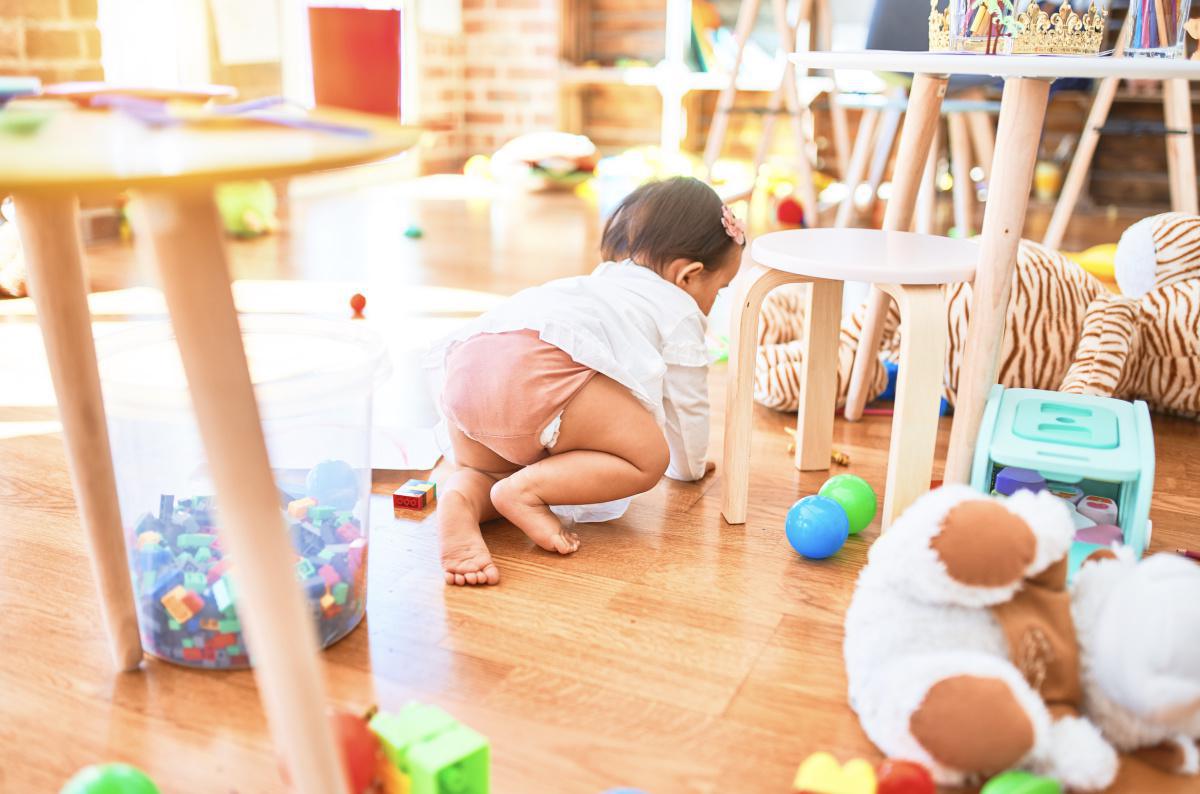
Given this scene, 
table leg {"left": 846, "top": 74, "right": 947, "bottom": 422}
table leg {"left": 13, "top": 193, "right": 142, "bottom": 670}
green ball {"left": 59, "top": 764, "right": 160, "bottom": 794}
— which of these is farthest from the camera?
table leg {"left": 846, "top": 74, "right": 947, "bottom": 422}

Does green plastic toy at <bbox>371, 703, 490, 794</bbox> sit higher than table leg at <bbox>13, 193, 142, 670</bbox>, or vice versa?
table leg at <bbox>13, 193, 142, 670</bbox>

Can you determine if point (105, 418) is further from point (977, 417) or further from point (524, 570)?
point (977, 417)

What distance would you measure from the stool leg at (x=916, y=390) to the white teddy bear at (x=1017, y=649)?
0.26 meters

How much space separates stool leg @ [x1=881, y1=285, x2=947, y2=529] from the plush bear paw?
368 millimetres

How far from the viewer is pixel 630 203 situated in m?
1.36

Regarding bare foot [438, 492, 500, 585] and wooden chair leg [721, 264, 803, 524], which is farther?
wooden chair leg [721, 264, 803, 524]

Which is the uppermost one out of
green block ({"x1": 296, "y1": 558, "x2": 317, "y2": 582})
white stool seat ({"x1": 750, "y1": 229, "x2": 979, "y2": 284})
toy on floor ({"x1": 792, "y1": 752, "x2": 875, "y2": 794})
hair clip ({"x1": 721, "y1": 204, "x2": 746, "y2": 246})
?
hair clip ({"x1": 721, "y1": 204, "x2": 746, "y2": 246})

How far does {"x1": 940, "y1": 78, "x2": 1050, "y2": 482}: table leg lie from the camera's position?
1.14 metres

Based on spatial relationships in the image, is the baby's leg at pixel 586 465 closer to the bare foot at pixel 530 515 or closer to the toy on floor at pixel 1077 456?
the bare foot at pixel 530 515

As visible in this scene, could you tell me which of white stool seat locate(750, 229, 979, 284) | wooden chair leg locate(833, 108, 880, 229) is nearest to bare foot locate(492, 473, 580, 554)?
white stool seat locate(750, 229, 979, 284)

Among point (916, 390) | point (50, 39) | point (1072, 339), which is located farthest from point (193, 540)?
point (50, 39)

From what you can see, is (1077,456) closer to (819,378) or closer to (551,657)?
(819,378)

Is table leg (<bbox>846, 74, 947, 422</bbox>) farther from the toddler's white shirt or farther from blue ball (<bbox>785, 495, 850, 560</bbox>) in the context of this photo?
blue ball (<bbox>785, 495, 850, 560</bbox>)

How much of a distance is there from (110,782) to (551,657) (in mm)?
380
